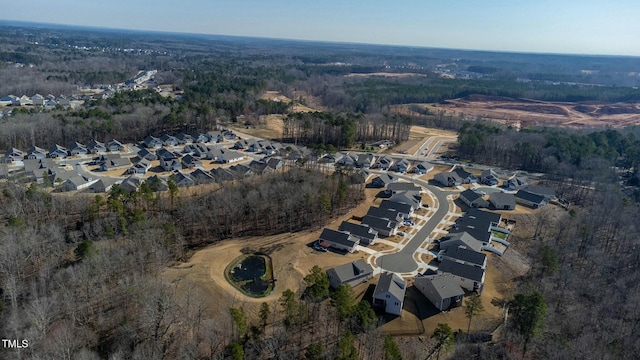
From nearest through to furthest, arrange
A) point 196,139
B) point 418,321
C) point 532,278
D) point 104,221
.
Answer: point 418,321 → point 532,278 → point 104,221 → point 196,139

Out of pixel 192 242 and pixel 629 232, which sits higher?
pixel 629 232

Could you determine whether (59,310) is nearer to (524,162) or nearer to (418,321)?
(418,321)

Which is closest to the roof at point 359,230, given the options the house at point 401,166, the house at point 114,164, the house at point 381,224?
the house at point 381,224

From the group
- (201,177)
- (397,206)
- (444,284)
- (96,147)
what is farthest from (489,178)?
(96,147)

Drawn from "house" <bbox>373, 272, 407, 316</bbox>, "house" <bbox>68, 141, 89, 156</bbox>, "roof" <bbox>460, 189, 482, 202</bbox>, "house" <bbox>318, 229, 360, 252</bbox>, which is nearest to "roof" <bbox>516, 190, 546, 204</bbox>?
"roof" <bbox>460, 189, 482, 202</bbox>

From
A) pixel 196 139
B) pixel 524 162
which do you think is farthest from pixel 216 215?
pixel 524 162

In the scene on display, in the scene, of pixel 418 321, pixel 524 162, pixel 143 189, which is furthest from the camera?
pixel 524 162
